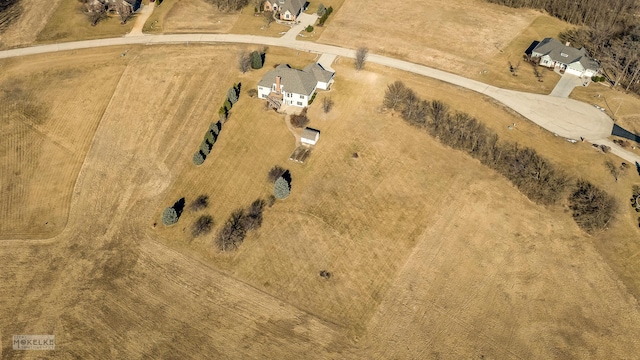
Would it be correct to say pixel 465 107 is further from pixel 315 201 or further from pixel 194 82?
pixel 194 82

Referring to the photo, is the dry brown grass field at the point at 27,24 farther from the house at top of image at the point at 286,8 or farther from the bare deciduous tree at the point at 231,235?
the bare deciduous tree at the point at 231,235

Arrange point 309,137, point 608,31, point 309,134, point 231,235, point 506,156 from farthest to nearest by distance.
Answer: point 608,31
point 309,134
point 309,137
point 506,156
point 231,235

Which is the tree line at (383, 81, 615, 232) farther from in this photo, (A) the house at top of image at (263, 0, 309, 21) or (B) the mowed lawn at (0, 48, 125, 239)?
(B) the mowed lawn at (0, 48, 125, 239)

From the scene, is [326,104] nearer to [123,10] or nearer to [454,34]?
[454,34]

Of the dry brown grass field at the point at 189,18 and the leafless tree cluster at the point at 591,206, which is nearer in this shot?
the leafless tree cluster at the point at 591,206

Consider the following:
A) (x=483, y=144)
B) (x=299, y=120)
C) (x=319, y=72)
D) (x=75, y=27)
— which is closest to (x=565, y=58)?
(x=483, y=144)

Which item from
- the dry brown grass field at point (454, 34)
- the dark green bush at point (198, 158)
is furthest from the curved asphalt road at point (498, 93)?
the dark green bush at point (198, 158)

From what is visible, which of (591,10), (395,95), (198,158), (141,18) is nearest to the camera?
(198,158)
